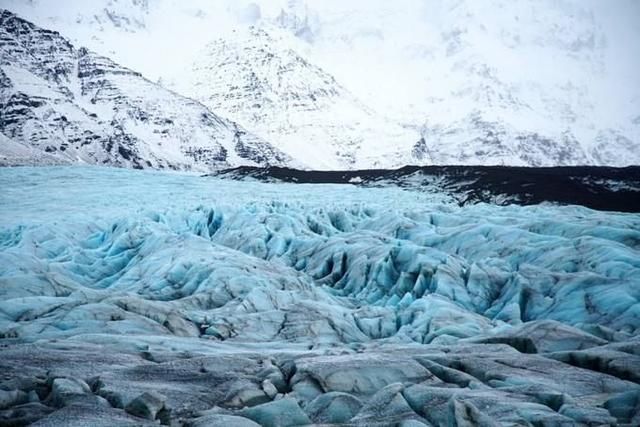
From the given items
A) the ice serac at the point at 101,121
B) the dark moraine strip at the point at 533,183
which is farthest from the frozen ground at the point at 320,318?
the ice serac at the point at 101,121

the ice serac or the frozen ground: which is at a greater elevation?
the ice serac

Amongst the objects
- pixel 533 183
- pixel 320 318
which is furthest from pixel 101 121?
pixel 320 318

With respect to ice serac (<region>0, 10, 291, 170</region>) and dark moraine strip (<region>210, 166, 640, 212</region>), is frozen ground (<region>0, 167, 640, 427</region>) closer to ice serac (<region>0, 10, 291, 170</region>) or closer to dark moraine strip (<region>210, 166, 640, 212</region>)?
dark moraine strip (<region>210, 166, 640, 212</region>)

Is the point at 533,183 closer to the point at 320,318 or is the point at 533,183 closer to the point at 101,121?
the point at 320,318

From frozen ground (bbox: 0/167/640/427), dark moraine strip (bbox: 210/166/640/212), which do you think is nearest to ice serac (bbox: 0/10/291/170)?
dark moraine strip (bbox: 210/166/640/212)

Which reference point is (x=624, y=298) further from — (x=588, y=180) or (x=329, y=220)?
(x=588, y=180)

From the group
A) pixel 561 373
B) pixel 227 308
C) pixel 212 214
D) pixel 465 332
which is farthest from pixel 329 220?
pixel 561 373
